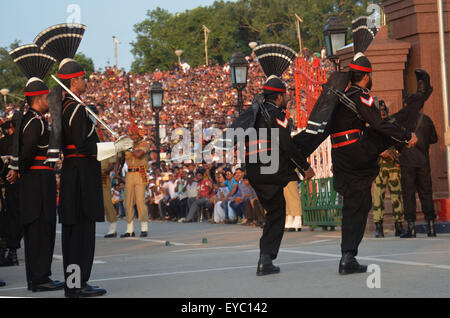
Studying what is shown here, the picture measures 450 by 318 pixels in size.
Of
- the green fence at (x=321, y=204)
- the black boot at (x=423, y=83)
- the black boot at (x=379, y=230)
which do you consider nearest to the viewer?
the black boot at (x=423, y=83)

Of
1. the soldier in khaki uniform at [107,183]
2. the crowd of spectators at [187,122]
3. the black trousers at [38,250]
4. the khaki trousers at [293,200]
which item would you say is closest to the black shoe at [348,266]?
the black trousers at [38,250]

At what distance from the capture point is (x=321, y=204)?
17172mm

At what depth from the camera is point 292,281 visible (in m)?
8.18

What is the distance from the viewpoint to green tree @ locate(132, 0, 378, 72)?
6738cm

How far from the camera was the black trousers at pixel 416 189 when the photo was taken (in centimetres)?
1323

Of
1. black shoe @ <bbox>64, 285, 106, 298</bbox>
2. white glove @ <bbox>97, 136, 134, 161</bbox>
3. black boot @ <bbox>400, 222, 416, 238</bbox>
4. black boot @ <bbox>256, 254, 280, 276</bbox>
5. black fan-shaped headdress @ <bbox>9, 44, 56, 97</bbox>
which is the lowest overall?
black shoe @ <bbox>64, 285, 106, 298</bbox>

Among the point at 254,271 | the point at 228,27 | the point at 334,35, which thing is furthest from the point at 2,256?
the point at 228,27

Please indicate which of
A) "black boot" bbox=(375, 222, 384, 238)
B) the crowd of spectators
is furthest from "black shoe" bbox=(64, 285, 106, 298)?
"black boot" bbox=(375, 222, 384, 238)

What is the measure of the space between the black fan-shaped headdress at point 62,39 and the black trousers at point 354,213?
3.05 metres

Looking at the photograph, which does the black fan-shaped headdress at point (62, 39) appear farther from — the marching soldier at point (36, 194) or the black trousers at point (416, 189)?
the black trousers at point (416, 189)

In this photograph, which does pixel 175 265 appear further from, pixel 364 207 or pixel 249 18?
pixel 249 18

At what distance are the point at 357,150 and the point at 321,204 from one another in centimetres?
848

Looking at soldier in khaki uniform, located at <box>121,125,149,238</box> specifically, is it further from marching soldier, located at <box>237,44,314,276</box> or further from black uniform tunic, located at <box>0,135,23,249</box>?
marching soldier, located at <box>237,44,314,276</box>

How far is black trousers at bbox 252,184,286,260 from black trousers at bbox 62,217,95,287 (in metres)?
1.82
